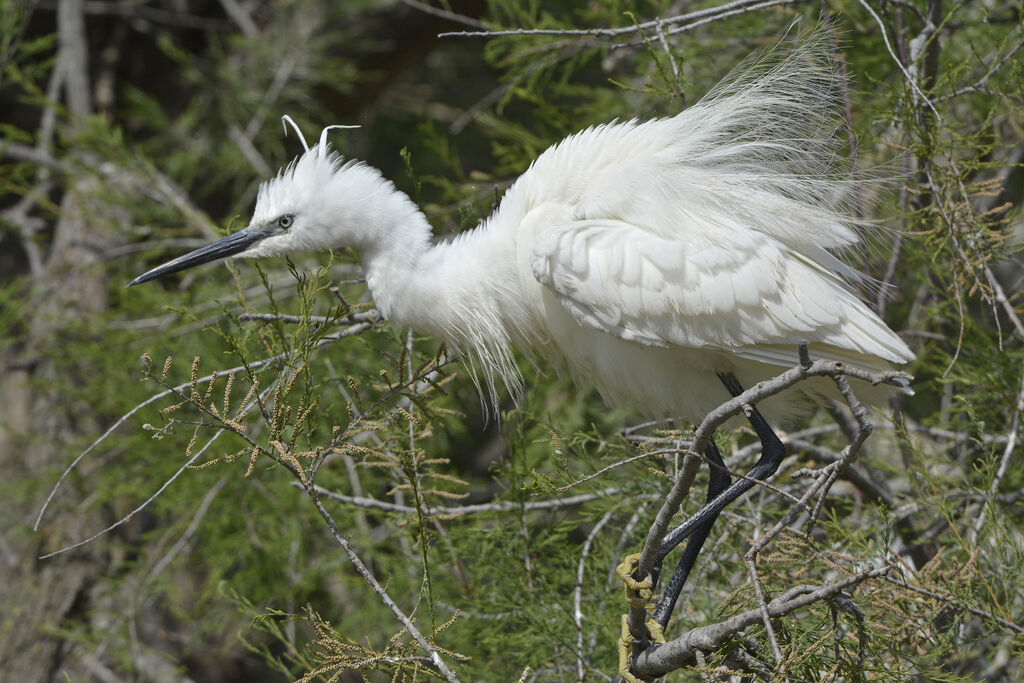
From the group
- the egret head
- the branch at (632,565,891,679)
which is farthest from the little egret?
the branch at (632,565,891,679)

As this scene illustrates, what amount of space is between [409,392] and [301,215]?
1.92 ft

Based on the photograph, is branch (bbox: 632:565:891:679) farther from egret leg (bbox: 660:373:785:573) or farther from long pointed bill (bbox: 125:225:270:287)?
long pointed bill (bbox: 125:225:270:287)

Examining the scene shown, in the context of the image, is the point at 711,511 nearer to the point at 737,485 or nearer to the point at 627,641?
the point at 737,485

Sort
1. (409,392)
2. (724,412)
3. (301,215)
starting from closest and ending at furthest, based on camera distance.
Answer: (724,412) → (409,392) → (301,215)

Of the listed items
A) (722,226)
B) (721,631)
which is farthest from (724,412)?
(722,226)

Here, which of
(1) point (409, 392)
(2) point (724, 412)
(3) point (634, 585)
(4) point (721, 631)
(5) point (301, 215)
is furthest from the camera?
(5) point (301, 215)

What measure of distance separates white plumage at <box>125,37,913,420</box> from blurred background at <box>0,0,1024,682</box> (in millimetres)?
109

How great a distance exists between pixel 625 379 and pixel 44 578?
256 centimetres

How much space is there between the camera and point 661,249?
5.81ft

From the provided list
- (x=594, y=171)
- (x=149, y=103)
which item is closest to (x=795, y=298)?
(x=594, y=171)

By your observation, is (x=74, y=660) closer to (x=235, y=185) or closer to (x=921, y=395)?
(x=235, y=185)

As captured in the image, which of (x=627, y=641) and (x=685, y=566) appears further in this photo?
(x=685, y=566)

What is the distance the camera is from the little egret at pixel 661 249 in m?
1.77

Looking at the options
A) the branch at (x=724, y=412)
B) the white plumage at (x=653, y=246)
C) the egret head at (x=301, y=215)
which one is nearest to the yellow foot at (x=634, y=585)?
the branch at (x=724, y=412)
